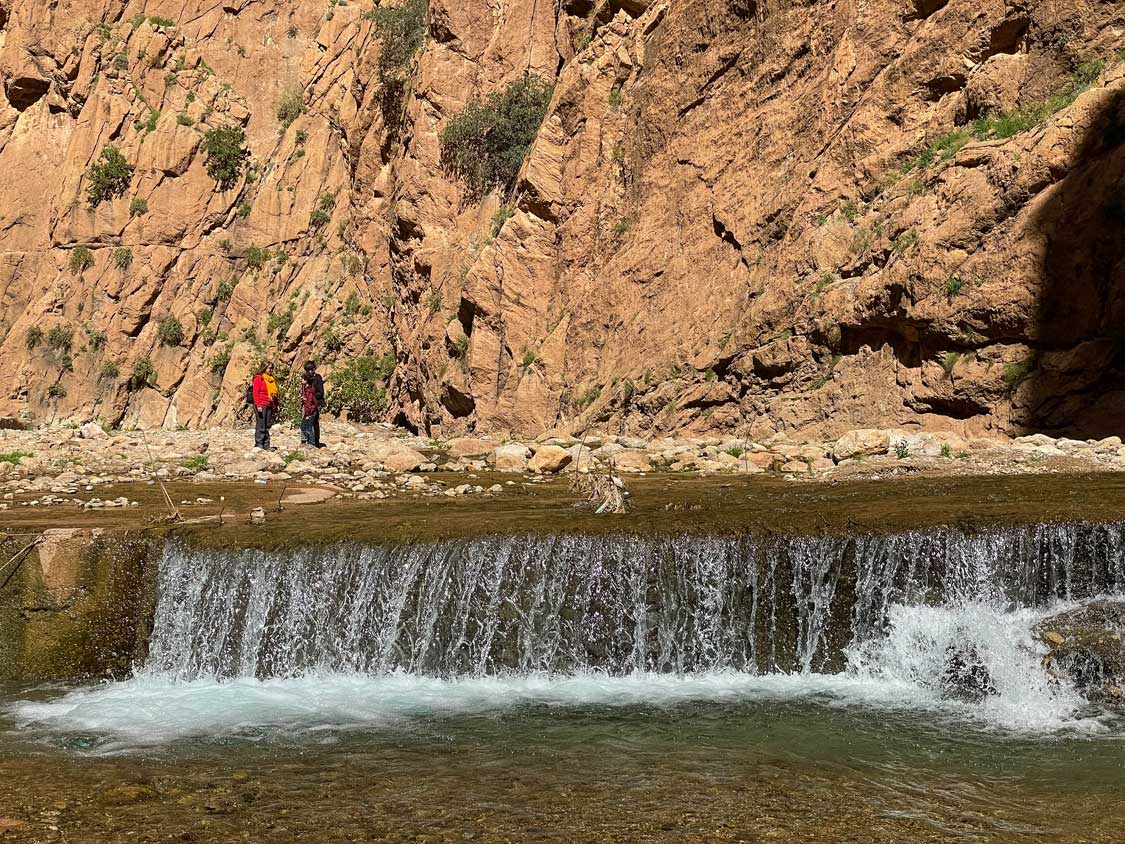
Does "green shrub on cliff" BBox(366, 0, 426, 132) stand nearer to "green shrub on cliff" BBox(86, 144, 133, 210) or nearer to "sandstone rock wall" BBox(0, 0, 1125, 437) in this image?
"sandstone rock wall" BBox(0, 0, 1125, 437)

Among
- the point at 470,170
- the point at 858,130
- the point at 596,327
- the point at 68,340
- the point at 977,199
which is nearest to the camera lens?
the point at 977,199

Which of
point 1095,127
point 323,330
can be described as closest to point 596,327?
point 1095,127

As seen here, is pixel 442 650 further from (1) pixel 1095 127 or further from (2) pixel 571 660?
(1) pixel 1095 127

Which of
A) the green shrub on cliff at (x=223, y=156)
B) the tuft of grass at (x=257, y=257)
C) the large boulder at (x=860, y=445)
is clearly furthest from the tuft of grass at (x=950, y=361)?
the green shrub on cliff at (x=223, y=156)

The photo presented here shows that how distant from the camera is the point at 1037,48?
1535cm

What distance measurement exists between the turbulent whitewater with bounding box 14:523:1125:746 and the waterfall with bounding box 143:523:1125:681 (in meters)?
0.01

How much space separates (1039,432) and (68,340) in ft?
91.5

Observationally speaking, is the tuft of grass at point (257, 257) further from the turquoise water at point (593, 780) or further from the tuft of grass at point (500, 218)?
the turquoise water at point (593, 780)

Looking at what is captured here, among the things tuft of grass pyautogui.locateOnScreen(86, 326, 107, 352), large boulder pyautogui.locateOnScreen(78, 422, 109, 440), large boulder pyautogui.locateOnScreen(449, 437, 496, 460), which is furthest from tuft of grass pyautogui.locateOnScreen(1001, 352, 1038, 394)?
tuft of grass pyautogui.locateOnScreen(86, 326, 107, 352)

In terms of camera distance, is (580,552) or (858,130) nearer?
(580,552)

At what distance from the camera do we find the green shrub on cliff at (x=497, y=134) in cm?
2377

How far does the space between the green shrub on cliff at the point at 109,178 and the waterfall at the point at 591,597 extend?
2730 centimetres

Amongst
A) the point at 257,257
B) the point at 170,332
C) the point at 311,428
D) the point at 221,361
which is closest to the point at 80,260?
the point at 170,332

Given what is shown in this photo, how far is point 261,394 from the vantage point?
1752 cm
